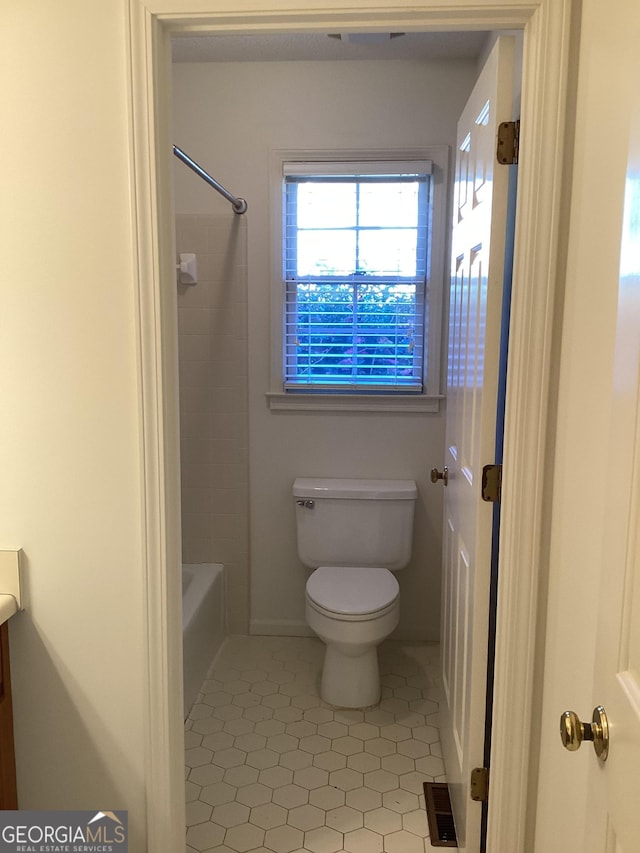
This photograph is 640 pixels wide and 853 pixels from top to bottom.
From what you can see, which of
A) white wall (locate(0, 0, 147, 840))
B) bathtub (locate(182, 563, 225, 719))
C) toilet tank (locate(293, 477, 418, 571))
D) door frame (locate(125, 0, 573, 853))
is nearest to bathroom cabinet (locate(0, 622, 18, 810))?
white wall (locate(0, 0, 147, 840))

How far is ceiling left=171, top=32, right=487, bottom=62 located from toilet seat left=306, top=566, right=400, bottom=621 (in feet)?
6.58

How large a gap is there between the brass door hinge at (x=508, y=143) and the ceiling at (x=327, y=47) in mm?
1269

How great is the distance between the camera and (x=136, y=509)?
1.56m

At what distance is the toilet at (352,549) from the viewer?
2.59m

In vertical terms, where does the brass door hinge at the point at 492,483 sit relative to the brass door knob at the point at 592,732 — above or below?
above

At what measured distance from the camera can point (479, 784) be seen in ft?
5.51

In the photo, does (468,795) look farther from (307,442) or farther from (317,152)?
(317,152)

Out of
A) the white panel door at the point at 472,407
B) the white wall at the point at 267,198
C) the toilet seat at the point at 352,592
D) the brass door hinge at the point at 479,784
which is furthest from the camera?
the white wall at the point at 267,198

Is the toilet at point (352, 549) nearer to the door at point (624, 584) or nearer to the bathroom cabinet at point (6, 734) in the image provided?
the bathroom cabinet at point (6, 734)

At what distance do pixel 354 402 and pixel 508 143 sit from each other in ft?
5.30

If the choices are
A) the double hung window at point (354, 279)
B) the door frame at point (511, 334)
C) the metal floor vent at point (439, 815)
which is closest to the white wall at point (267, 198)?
the double hung window at point (354, 279)

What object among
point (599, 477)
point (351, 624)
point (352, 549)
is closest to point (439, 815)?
point (351, 624)

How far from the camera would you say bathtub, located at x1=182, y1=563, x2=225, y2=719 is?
259 cm

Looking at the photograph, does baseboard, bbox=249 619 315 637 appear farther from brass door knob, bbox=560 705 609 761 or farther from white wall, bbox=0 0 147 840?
brass door knob, bbox=560 705 609 761
